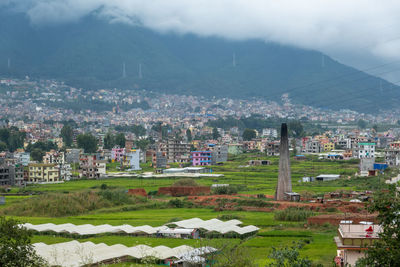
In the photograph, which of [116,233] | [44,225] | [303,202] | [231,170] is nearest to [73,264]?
[116,233]

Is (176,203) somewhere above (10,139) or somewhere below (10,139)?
below

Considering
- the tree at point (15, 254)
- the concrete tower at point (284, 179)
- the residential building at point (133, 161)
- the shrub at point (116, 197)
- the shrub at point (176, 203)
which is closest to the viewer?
the tree at point (15, 254)

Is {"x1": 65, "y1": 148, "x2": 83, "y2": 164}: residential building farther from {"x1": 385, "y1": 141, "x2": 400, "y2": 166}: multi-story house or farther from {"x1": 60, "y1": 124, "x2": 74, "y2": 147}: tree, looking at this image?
{"x1": 385, "y1": 141, "x2": 400, "y2": 166}: multi-story house

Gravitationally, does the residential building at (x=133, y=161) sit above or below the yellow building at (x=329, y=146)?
below

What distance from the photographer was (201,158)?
93.8 m

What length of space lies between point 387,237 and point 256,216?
81.3 ft

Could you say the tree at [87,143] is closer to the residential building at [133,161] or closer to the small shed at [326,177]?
the residential building at [133,161]

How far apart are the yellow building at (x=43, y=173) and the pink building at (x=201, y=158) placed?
26.6 meters

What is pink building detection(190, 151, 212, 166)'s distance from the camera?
93.2 metres

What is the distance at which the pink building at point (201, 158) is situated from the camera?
93250 mm

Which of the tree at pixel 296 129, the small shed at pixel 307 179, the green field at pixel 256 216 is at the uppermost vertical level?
the tree at pixel 296 129

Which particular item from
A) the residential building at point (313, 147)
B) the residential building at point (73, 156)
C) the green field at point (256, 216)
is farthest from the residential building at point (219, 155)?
the residential building at point (73, 156)

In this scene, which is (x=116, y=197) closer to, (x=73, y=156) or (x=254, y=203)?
(x=254, y=203)

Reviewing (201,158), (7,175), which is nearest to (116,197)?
(7,175)
